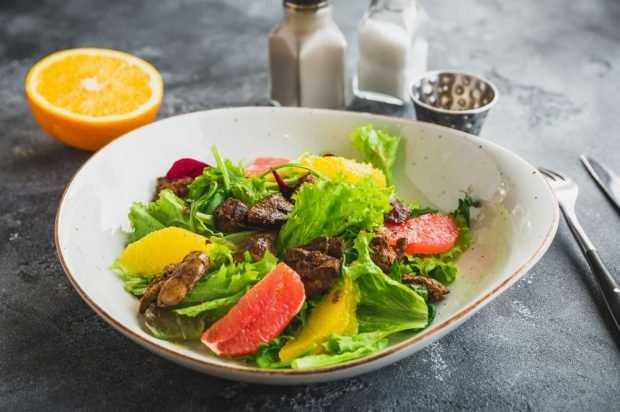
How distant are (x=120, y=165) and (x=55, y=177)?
64 centimetres

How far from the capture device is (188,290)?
1992 mm

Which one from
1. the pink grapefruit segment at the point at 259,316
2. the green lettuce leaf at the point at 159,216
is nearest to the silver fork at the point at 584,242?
the pink grapefruit segment at the point at 259,316

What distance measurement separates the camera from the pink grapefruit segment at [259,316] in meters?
1.88

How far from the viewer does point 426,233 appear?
2352 millimetres

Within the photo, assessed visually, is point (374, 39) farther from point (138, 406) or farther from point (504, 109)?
point (138, 406)

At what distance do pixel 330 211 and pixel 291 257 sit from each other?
217 millimetres

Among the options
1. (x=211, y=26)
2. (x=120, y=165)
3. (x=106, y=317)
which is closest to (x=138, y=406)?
(x=106, y=317)

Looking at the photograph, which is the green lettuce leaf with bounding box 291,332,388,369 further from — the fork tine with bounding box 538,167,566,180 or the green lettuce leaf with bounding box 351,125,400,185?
the fork tine with bounding box 538,167,566,180

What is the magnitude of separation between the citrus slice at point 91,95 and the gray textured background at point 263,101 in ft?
0.65

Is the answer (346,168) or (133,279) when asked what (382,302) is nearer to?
(346,168)

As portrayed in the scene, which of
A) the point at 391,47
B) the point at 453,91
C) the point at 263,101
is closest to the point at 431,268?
the point at 453,91

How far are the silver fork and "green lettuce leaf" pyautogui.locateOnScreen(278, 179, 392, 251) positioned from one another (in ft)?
2.42

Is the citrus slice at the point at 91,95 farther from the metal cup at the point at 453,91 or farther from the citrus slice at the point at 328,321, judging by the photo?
the citrus slice at the point at 328,321

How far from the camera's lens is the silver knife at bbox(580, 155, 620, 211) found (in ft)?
9.41
